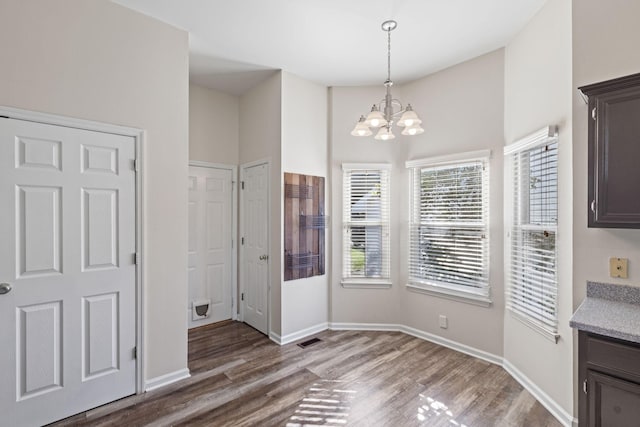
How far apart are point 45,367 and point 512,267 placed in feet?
12.5

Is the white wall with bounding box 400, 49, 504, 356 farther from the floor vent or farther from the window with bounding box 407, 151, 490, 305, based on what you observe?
the floor vent

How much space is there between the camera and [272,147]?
3605 mm

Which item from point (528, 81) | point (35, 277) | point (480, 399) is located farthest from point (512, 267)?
point (35, 277)

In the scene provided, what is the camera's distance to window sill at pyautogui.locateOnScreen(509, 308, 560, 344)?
227 cm

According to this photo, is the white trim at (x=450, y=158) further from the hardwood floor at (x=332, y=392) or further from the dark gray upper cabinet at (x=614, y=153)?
the hardwood floor at (x=332, y=392)

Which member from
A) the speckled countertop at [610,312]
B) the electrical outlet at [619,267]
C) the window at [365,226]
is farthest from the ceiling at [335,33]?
the speckled countertop at [610,312]

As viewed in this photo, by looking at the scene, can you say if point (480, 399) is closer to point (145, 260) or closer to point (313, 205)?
point (313, 205)

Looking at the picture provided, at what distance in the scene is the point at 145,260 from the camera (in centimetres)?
250

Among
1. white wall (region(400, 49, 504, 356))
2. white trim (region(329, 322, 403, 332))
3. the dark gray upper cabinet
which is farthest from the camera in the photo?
white trim (region(329, 322, 403, 332))

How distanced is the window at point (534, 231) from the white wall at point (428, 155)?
20 centimetres

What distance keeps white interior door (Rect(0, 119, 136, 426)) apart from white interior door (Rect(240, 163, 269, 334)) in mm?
1523

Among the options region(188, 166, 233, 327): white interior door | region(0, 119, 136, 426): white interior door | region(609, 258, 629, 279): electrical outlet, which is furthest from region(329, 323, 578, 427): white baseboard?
region(0, 119, 136, 426): white interior door

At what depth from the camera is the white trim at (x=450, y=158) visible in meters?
3.06

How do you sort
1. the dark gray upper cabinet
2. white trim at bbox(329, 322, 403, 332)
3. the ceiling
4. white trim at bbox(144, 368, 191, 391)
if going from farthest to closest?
white trim at bbox(329, 322, 403, 332) → white trim at bbox(144, 368, 191, 391) → the ceiling → the dark gray upper cabinet
